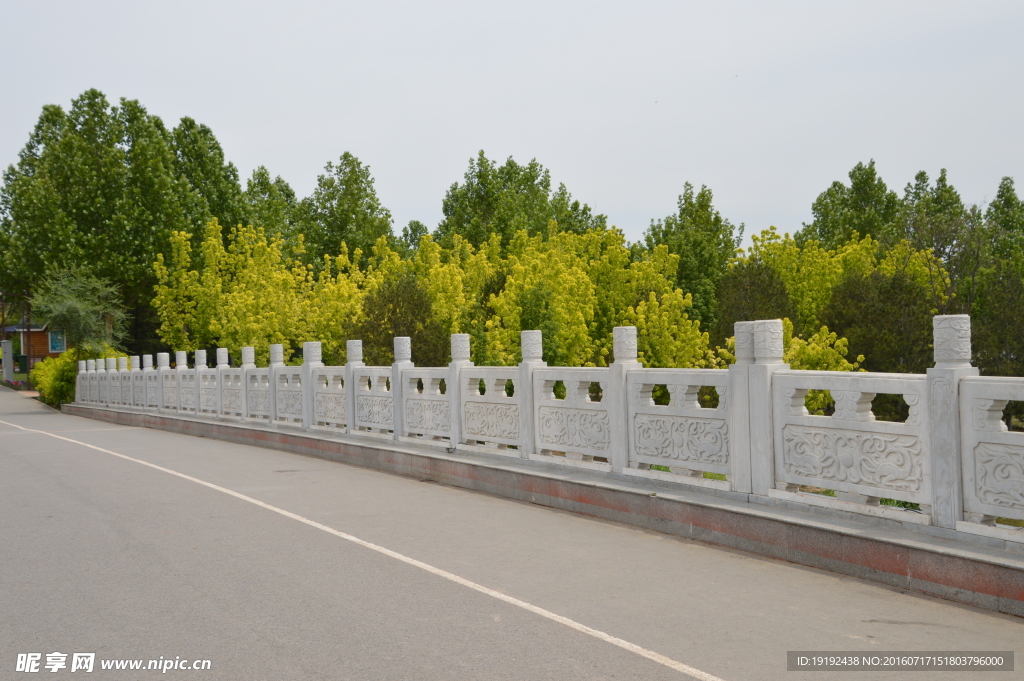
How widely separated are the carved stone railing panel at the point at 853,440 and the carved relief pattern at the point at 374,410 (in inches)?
339

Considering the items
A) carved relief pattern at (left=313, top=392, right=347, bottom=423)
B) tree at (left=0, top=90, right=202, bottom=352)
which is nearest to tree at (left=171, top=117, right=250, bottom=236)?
tree at (left=0, top=90, right=202, bottom=352)

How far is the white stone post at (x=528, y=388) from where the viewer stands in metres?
11.8

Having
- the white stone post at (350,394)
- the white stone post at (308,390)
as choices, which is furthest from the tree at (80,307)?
the white stone post at (350,394)

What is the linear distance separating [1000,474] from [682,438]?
134 inches

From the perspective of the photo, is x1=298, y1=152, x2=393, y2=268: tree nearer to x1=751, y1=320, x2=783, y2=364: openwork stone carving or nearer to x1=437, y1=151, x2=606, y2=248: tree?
x1=437, y1=151, x2=606, y2=248: tree

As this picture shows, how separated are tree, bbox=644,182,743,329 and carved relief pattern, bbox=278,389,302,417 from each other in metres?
35.3

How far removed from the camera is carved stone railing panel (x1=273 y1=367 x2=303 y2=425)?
19.2 metres

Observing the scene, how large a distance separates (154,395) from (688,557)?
25075mm

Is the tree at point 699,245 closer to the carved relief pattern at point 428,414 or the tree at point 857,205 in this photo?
the tree at point 857,205

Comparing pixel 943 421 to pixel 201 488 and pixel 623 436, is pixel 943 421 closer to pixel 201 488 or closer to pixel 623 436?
pixel 623 436

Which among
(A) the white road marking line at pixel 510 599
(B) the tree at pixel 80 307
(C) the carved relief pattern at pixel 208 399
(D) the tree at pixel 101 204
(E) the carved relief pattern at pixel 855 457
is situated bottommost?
(A) the white road marking line at pixel 510 599

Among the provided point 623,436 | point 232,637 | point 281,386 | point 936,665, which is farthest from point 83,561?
point 281,386

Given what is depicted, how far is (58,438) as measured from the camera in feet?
76.0

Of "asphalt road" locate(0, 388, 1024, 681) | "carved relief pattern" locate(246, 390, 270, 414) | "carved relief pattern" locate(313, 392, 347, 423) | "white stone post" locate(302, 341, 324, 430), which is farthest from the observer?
"carved relief pattern" locate(246, 390, 270, 414)
